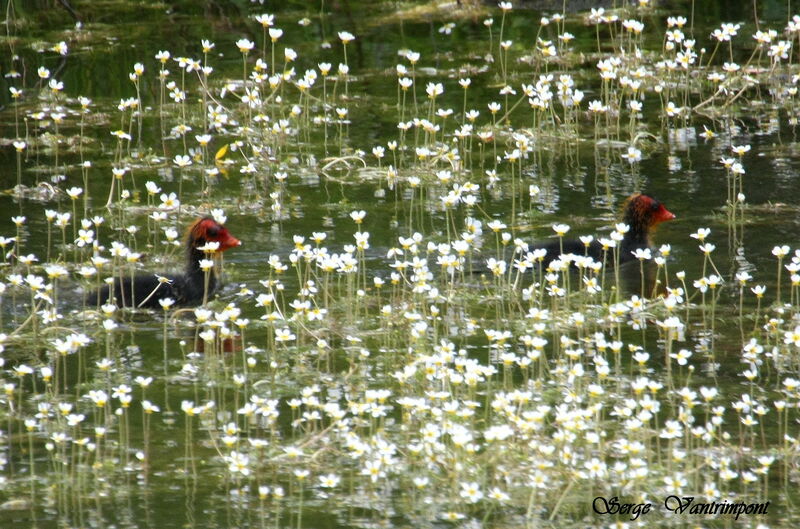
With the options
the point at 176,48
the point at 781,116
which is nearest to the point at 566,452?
the point at 781,116

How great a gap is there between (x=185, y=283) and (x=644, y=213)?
3.54 meters

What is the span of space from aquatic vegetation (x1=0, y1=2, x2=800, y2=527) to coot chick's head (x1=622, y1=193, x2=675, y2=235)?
0.05 meters

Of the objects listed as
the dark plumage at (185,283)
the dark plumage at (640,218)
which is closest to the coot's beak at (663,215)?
the dark plumage at (640,218)

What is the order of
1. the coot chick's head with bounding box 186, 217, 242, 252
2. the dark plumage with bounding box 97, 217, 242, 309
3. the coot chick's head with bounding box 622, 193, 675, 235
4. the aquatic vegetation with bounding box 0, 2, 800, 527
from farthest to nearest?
1. the coot chick's head with bounding box 622, 193, 675, 235
2. the coot chick's head with bounding box 186, 217, 242, 252
3. the dark plumage with bounding box 97, 217, 242, 309
4. the aquatic vegetation with bounding box 0, 2, 800, 527

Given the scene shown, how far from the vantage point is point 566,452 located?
5887mm

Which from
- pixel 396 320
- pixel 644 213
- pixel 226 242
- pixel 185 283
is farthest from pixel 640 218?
pixel 185 283

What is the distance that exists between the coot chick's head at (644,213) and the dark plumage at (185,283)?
304 cm

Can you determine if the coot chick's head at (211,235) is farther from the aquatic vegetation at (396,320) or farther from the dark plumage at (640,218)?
the dark plumage at (640,218)

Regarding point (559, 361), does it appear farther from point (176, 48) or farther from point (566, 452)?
point (176, 48)

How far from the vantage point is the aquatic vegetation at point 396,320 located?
19.9ft

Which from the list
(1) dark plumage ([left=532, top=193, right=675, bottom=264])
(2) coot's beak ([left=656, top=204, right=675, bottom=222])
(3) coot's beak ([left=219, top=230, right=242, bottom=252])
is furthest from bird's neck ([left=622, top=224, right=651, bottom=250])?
(3) coot's beak ([left=219, top=230, right=242, bottom=252])

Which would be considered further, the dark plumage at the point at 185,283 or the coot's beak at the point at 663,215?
the coot's beak at the point at 663,215

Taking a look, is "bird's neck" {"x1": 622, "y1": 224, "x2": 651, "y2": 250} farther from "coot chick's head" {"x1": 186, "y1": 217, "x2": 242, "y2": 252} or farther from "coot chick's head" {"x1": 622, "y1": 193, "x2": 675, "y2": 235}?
"coot chick's head" {"x1": 186, "y1": 217, "x2": 242, "y2": 252}

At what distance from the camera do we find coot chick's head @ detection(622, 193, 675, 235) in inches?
400
